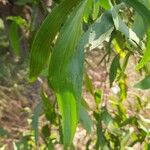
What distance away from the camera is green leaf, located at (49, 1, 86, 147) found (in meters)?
0.51

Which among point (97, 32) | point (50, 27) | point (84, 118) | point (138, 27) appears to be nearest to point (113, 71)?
point (84, 118)

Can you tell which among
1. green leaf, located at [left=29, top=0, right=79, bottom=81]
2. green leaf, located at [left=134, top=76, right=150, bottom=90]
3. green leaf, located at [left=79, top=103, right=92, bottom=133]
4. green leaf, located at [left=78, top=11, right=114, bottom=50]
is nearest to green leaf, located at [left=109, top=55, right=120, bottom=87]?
green leaf, located at [left=79, top=103, right=92, bottom=133]

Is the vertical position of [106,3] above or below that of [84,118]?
above

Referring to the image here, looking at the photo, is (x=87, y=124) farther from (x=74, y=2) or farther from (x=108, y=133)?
(x=74, y=2)

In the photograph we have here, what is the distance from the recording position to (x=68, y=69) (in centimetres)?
54

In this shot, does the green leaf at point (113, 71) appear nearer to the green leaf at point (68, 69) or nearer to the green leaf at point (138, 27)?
the green leaf at point (138, 27)

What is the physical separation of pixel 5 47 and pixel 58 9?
247 centimetres

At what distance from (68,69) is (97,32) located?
0.10m

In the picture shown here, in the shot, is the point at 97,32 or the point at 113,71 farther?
the point at 113,71

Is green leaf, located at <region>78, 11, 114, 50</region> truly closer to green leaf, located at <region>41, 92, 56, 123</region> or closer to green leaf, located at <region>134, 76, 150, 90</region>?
green leaf, located at <region>134, 76, 150, 90</region>

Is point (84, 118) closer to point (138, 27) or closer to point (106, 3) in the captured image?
point (138, 27)

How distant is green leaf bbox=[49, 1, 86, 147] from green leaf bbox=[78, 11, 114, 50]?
33 mm

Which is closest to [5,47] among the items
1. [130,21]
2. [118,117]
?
[118,117]

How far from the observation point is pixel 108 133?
53.3 inches
